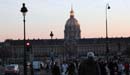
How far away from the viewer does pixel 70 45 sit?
7687 inches

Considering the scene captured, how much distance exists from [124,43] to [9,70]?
15368 cm

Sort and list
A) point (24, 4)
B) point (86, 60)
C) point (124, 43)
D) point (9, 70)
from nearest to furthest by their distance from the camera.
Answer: point (86, 60) < point (24, 4) < point (9, 70) < point (124, 43)

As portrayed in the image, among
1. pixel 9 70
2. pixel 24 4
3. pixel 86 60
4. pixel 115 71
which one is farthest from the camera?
pixel 9 70

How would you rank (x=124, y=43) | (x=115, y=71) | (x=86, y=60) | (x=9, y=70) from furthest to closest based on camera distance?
1. (x=124, y=43)
2. (x=9, y=70)
3. (x=115, y=71)
4. (x=86, y=60)

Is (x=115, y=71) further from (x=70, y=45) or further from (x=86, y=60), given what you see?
(x=70, y=45)

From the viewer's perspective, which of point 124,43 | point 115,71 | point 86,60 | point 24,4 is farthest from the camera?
point 124,43

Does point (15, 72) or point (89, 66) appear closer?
point (89, 66)

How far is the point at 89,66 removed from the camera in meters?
10.7

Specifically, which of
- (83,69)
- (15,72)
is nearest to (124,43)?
(15,72)

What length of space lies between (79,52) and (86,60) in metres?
187

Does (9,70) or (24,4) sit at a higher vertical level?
(24,4)

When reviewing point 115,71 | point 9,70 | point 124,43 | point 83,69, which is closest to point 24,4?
point 115,71

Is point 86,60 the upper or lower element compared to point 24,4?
lower

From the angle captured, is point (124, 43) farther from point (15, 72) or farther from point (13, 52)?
point (15, 72)
